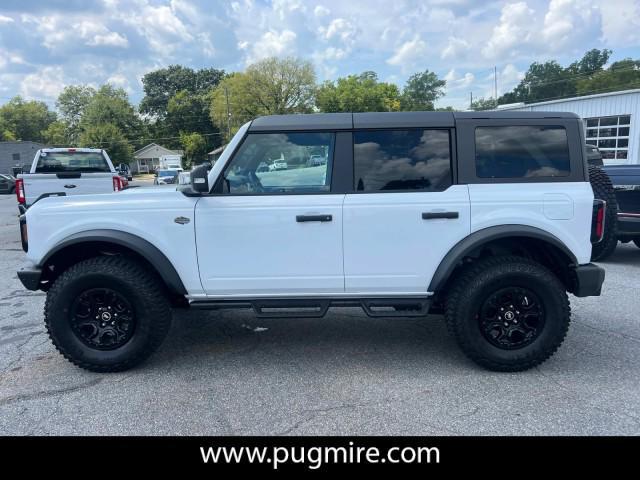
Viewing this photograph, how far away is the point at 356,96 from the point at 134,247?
67876 millimetres

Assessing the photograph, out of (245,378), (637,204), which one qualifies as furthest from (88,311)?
(637,204)

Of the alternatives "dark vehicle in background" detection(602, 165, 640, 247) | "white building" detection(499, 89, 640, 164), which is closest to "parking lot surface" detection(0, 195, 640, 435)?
"dark vehicle in background" detection(602, 165, 640, 247)

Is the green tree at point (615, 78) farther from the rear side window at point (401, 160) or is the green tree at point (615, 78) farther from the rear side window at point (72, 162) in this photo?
the rear side window at point (401, 160)

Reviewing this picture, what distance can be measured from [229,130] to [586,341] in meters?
62.0

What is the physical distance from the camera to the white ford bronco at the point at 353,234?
11.7 feet

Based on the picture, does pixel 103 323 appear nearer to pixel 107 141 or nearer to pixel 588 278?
pixel 588 278

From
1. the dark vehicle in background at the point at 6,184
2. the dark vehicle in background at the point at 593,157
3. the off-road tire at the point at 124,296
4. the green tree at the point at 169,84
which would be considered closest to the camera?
the off-road tire at the point at 124,296

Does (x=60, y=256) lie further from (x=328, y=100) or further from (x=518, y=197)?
(x=328, y=100)

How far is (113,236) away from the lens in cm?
358

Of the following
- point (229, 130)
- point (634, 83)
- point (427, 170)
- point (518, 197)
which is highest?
point (634, 83)

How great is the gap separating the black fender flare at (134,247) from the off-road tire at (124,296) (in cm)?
16

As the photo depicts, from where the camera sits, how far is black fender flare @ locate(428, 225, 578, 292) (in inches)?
139

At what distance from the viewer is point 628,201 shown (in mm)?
7059

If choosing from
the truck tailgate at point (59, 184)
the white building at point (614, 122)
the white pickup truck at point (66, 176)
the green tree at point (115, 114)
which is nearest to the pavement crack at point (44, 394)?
the white pickup truck at point (66, 176)
